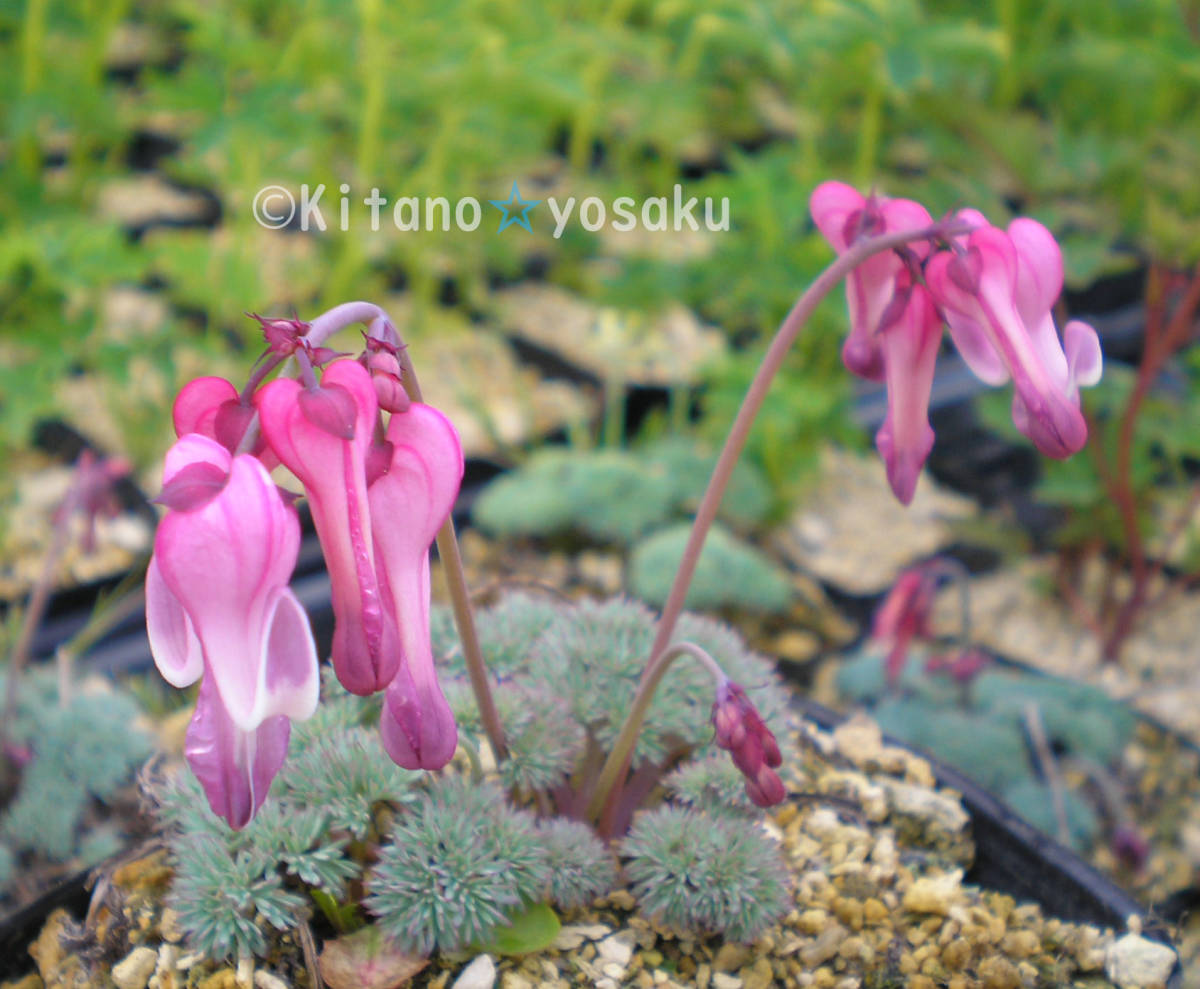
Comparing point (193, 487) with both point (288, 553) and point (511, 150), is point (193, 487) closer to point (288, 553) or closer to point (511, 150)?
point (288, 553)

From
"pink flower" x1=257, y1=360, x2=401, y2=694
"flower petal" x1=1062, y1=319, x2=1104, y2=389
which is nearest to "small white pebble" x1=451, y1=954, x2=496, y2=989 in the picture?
"pink flower" x1=257, y1=360, x2=401, y2=694

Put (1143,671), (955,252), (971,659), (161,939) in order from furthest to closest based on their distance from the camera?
1. (1143,671)
2. (971,659)
3. (161,939)
4. (955,252)

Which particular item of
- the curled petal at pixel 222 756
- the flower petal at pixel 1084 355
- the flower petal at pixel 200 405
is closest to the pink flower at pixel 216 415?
the flower petal at pixel 200 405

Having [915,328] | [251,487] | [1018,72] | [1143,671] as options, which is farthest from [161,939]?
[1018,72]

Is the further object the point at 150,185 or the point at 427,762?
the point at 150,185

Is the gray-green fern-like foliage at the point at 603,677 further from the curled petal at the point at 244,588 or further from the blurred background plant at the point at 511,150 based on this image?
the blurred background plant at the point at 511,150

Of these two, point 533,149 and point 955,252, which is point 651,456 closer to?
point 533,149
